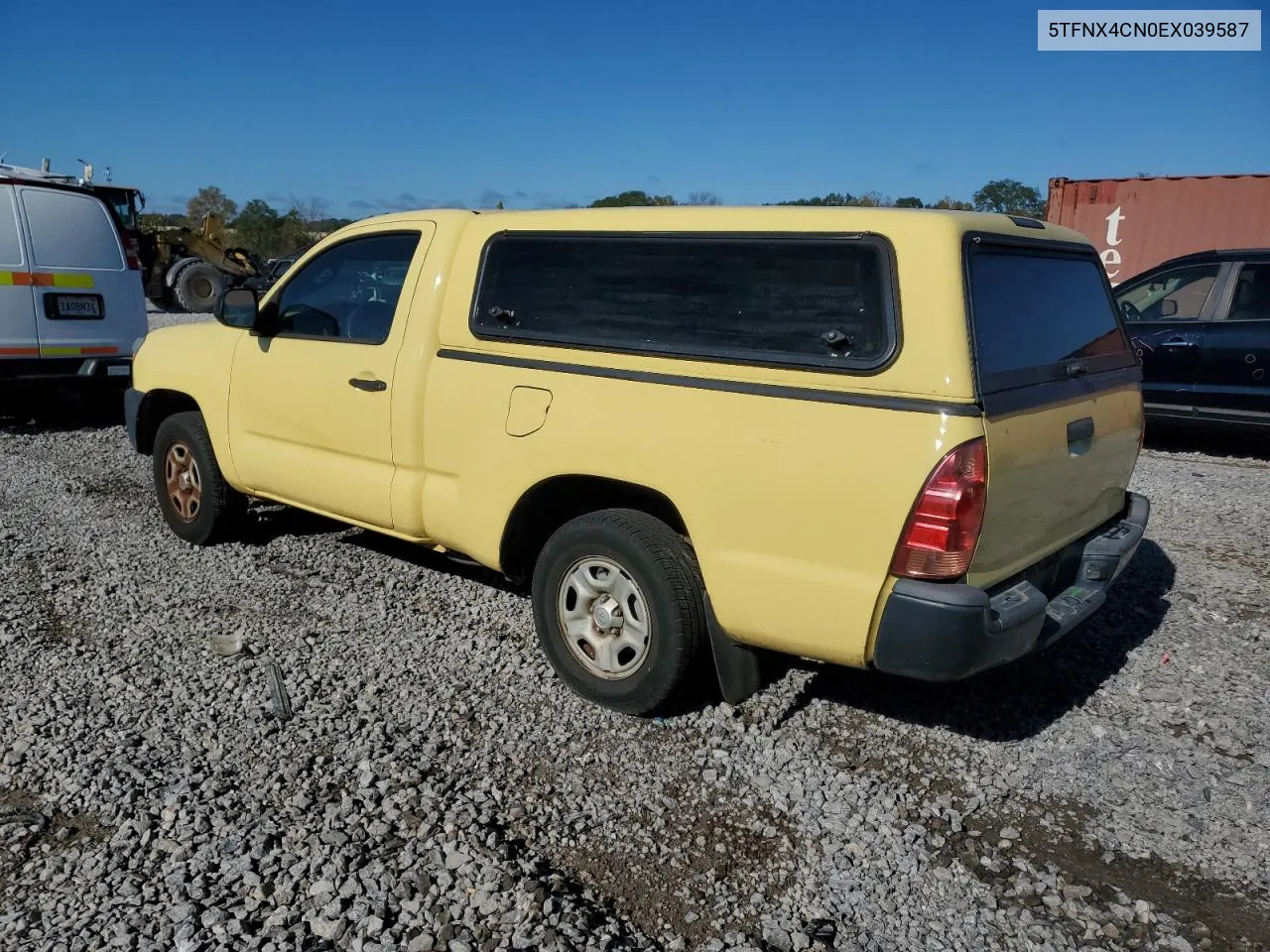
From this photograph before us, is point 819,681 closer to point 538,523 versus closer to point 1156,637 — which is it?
point 538,523

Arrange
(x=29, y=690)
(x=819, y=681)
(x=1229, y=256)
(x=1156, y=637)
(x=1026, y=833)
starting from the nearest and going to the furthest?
(x=1026, y=833)
(x=29, y=690)
(x=819, y=681)
(x=1156, y=637)
(x=1229, y=256)

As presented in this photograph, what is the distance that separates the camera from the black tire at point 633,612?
353 centimetres

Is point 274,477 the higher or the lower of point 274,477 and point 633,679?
the higher

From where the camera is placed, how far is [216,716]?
369 cm

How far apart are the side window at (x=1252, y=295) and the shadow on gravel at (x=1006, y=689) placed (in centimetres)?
510

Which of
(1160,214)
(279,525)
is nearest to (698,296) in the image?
(279,525)

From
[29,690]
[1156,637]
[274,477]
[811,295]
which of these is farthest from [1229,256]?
[29,690]

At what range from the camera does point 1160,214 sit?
567 inches

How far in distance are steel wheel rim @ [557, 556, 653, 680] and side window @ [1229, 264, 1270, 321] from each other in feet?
24.5

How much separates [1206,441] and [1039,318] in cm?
761

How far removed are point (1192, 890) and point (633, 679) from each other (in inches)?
74.6

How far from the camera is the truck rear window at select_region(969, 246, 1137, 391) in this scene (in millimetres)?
3119

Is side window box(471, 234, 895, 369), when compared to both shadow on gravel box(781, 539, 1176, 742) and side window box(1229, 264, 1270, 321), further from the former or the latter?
side window box(1229, 264, 1270, 321)

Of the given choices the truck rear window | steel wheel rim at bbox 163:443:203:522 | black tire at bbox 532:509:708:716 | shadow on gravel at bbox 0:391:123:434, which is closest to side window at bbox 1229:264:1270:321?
the truck rear window
